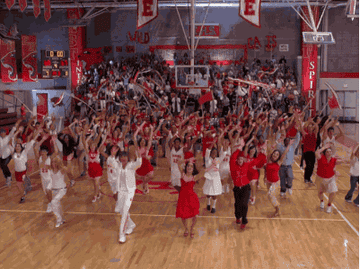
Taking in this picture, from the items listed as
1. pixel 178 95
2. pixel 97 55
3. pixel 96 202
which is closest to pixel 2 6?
pixel 97 55

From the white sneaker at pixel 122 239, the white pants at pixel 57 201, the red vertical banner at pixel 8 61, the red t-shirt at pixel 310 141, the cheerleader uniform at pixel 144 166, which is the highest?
the red vertical banner at pixel 8 61

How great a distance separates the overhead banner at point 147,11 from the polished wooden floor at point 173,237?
26.4 ft

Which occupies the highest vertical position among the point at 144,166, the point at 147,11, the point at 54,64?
the point at 147,11

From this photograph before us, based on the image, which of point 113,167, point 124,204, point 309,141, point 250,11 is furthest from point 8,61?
point 124,204

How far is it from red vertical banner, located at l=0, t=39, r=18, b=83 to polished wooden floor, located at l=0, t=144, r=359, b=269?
15.9 metres

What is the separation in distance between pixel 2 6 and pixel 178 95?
45.4 ft

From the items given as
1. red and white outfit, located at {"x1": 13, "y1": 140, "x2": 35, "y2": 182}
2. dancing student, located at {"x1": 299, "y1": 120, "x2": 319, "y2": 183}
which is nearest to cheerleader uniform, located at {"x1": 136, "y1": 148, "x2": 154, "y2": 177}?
red and white outfit, located at {"x1": 13, "y1": 140, "x2": 35, "y2": 182}

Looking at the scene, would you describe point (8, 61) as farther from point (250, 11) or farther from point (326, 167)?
point (326, 167)

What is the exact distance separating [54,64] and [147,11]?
1268 cm

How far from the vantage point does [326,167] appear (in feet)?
23.1

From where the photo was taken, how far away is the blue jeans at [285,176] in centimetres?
816

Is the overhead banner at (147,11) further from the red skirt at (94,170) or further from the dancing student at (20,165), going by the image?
the red skirt at (94,170)

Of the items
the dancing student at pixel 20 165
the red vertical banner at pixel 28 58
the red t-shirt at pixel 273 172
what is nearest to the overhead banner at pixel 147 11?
the dancing student at pixel 20 165

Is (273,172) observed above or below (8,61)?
below
